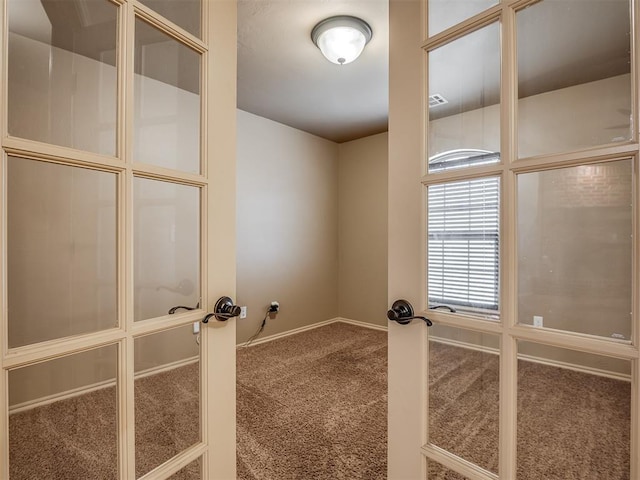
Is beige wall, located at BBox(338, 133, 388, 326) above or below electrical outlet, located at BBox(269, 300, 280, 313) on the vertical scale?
above

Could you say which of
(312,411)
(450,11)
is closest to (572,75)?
(450,11)

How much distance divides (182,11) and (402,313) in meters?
1.10

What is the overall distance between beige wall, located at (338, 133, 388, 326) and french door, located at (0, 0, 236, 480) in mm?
3431

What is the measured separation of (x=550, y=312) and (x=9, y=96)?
1.23m

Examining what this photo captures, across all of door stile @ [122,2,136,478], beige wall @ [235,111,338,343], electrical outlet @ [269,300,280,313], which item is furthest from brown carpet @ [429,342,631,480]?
electrical outlet @ [269,300,280,313]

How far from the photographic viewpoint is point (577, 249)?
76cm

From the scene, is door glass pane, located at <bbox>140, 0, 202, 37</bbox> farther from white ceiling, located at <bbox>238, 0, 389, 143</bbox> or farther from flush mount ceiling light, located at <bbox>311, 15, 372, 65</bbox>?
flush mount ceiling light, located at <bbox>311, 15, 372, 65</bbox>

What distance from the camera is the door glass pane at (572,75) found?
27.8 inches

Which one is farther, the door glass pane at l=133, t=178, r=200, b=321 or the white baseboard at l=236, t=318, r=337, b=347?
the white baseboard at l=236, t=318, r=337, b=347

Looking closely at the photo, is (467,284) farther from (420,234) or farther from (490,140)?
(490,140)

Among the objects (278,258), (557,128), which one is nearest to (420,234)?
(557,128)

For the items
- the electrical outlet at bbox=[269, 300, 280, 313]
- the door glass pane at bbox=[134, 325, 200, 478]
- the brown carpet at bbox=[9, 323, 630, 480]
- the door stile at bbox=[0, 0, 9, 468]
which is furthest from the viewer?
the electrical outlet at bbox=[269, 300, 280, 313]

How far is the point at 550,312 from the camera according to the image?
2.58 ft

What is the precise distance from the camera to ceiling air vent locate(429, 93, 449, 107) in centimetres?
99
